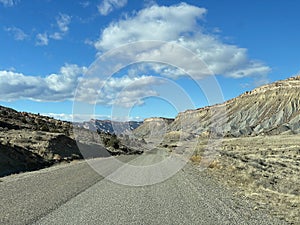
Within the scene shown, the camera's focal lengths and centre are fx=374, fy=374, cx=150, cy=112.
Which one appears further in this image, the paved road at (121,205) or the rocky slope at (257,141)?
the rocky slope at (257,141)

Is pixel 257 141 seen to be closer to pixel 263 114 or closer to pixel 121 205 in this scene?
pixel 263 114

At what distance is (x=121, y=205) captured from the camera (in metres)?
11.0

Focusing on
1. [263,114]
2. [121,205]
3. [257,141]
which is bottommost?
[121,205]

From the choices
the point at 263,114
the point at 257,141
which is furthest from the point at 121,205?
the point at 263,114

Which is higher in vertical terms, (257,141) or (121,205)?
(257,141)

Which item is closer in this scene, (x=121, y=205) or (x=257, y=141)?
(x=121, y=205)

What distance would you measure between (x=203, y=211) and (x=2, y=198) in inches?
256

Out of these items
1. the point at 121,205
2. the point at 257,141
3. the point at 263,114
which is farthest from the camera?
the point at 263,114

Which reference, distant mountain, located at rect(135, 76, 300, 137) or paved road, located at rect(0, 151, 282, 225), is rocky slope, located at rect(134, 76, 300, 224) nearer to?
distant mountain, located at rect(135, 76, 300, 137)

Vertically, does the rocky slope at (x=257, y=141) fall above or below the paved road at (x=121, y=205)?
above

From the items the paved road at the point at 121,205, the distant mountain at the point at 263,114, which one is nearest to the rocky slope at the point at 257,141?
the distant mountain at the point at 263,114

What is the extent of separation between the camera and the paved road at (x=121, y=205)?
29.4 feet

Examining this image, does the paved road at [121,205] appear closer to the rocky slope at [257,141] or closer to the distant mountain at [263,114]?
the rocky slope at [257,141]

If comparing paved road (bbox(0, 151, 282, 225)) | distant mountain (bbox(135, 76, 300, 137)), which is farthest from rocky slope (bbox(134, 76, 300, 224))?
paved road (bbox(0, 151, 282, 225))
